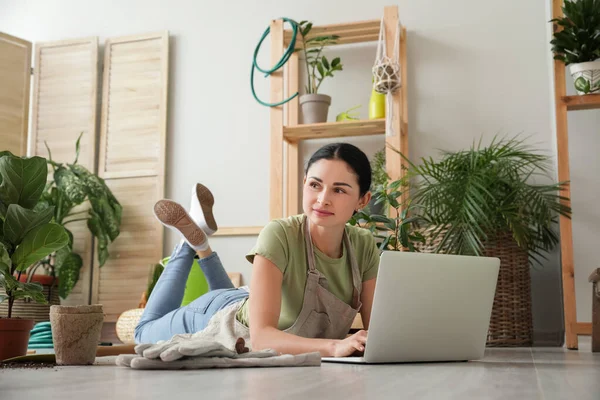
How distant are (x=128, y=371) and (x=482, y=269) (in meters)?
0.89

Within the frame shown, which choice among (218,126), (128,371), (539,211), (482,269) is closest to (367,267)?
(482,269)

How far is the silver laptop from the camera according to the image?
61.6 inches

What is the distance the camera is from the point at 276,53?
14.0ft

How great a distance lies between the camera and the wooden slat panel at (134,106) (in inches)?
190

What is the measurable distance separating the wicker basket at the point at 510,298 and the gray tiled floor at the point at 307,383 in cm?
193

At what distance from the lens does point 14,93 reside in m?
4.86

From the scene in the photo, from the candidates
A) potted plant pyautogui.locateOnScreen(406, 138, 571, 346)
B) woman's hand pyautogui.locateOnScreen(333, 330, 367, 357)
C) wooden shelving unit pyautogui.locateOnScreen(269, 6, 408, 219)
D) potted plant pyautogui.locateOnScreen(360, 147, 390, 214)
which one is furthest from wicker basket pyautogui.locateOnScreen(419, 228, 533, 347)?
woman's hand pyautogui.locateOnScreen(333, 330, 367, 357)

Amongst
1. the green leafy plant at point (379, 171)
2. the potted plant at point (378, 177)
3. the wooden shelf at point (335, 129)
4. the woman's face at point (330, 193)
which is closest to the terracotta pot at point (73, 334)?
the woman's face at point (330, 193)

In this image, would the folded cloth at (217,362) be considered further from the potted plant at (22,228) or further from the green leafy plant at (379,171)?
the green leafy plant at (379,171)

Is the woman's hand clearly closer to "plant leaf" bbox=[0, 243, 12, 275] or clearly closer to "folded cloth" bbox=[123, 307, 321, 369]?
"folded cloth" bbox=[123, 307, 321, 369]

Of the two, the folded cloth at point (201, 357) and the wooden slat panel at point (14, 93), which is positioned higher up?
the wooden slat panel at point (14, 93)

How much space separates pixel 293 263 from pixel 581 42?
2.19 meters

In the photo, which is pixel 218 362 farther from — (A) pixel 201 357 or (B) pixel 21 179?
(B) pixel 21 179

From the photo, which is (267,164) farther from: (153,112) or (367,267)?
(367,267)
